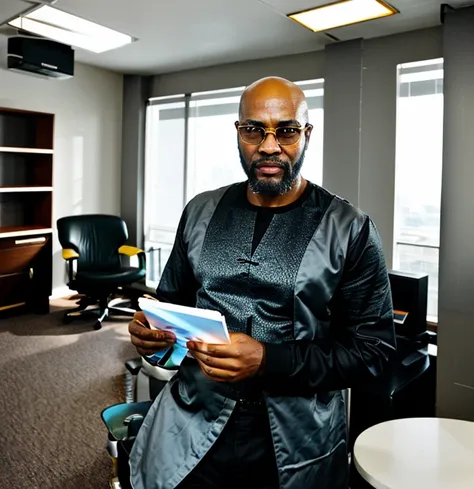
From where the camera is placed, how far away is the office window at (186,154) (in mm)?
4629

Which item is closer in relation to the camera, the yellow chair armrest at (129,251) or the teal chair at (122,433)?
the teal chair at (122,433)

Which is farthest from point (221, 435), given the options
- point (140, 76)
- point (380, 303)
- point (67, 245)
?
point (140, 76)

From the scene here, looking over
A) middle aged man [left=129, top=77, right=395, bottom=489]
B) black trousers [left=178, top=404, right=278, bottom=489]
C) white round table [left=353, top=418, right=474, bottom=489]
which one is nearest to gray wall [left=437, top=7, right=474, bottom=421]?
white round table [left=353, top=418, right=474, bottom=489]

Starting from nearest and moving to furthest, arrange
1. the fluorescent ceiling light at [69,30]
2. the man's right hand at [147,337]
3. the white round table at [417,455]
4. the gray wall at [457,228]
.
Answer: the man's right hand at [147,337]
the white round table at [417,455]
the gray wall at [457,228]
the fluorescent ceiling light at [69,30]

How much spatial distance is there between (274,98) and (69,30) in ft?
10.8

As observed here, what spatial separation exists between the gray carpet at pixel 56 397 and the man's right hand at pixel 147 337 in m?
Answer: 1.39

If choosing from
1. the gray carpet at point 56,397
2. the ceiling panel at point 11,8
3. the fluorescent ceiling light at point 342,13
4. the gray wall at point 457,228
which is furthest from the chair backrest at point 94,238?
the gray wall at point 457,228

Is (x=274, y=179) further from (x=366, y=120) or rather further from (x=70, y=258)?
(x=70, y=258)

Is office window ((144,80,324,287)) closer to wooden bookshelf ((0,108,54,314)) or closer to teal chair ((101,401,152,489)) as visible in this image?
wooden bookshelf ((0,108,54,314))

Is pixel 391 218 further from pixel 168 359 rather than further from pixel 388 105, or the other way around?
pixel 168 359

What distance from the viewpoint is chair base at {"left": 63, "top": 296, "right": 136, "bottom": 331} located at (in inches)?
173

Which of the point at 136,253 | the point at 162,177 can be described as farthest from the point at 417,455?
the point at 162,177

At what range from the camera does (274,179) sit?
3.18ft

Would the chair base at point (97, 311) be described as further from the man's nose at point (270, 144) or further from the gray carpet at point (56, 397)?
the man's nose at point (270, 144)
